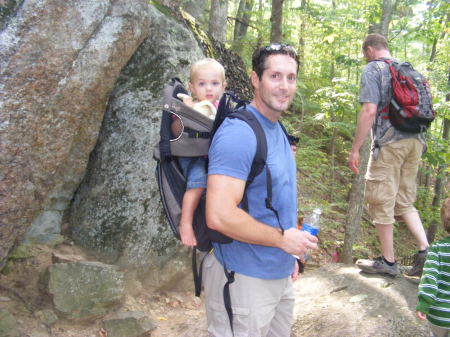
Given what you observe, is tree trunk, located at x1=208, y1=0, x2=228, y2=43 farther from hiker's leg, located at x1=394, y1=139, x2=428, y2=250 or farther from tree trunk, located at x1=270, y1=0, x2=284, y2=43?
hiker's leg, located at x1=394, y1=139, x2=428, y2=250

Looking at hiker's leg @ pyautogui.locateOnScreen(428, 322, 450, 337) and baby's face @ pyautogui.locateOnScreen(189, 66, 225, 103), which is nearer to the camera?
hiker's leg @ pyautogui.locateOnScreen(428, 322, 450, 337)

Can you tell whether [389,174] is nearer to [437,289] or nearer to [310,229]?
[437,289]

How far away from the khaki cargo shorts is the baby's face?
233 centimetres

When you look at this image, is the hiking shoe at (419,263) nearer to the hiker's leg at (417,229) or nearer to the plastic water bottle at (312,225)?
the hiker's leg at (417,229)

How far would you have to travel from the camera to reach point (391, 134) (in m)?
4.54

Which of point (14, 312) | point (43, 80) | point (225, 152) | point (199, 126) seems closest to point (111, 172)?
point (43, 80)

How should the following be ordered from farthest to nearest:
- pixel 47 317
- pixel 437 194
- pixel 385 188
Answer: pixel 437 194 < pixel 385 188 < pixel 47 317

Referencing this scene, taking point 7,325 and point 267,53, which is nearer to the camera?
point 267,53

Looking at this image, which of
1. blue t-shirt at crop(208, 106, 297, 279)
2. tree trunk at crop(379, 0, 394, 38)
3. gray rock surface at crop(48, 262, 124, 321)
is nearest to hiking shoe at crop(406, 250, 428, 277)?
blue t-shirt at crop(208, 106, 297, 279)

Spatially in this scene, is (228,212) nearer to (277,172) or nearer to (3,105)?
(277,172)

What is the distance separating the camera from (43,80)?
4.12m

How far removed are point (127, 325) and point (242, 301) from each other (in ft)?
7.93

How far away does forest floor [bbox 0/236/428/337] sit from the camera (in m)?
4.02

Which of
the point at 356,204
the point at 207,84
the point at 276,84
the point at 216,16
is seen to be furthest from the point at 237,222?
the point at 216,16
